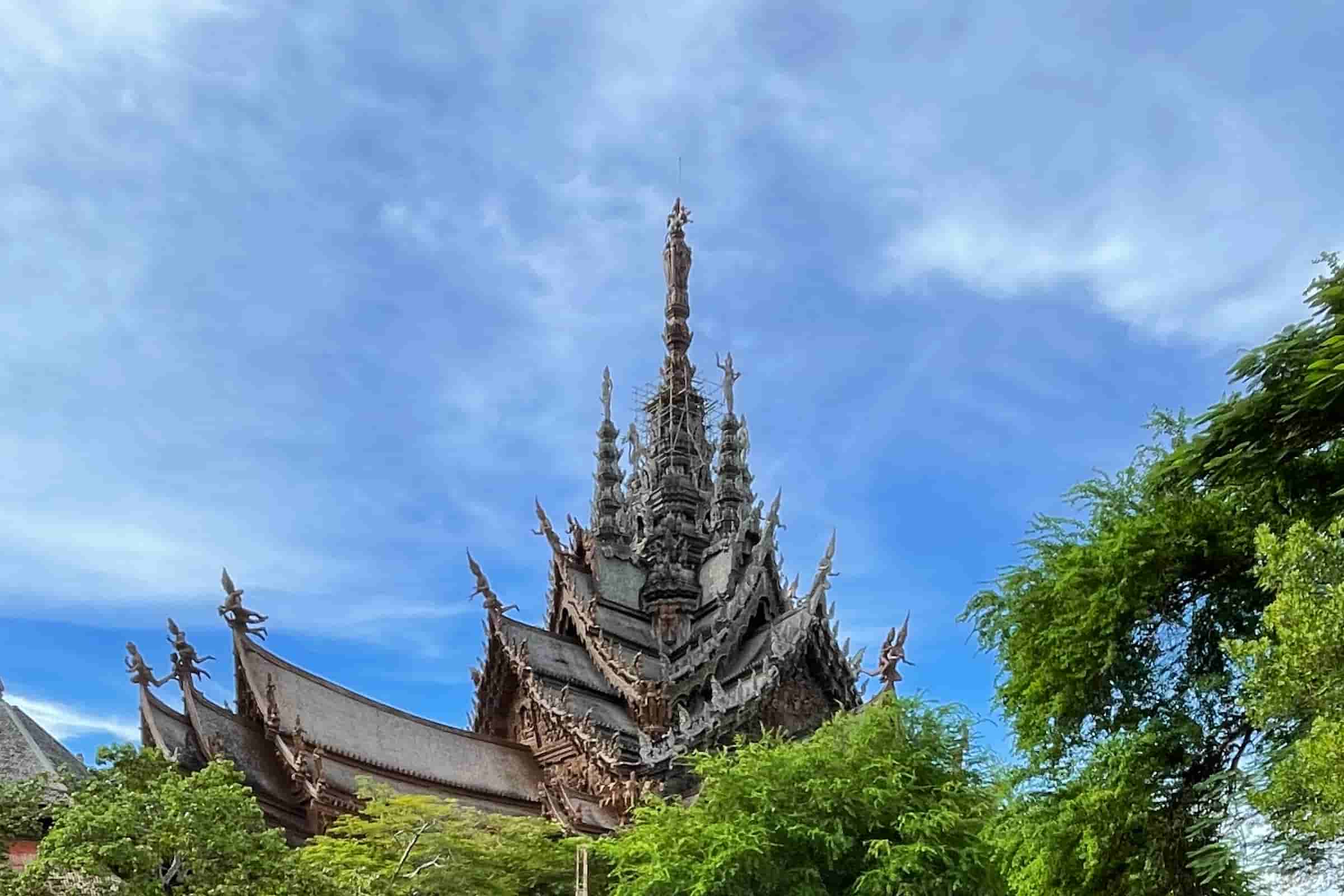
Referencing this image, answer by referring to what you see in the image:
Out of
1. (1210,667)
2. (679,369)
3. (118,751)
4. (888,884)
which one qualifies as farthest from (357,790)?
(679,369)

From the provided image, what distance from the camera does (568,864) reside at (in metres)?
21.6

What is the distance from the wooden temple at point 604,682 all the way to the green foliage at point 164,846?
8494 millimetres

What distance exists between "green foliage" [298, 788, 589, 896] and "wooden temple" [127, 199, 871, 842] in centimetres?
289

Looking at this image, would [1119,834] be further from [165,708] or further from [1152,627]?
[165,708]

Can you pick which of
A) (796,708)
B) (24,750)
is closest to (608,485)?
(796,708)

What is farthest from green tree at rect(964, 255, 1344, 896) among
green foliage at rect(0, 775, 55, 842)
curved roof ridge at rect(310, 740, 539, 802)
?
curved roof ridge at rect(310, 740, 539, 802)

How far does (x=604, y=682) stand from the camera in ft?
103

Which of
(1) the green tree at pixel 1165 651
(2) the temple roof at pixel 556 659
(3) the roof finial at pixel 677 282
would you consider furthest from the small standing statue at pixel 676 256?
(1) the green tree at pixel 1165 651

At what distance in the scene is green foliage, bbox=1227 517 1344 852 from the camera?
9.11 metres

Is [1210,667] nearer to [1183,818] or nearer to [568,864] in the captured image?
[1183,818]

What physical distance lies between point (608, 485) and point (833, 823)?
22.2 m

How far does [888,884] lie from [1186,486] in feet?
25.0

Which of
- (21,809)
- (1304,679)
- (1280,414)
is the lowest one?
(1304,679)

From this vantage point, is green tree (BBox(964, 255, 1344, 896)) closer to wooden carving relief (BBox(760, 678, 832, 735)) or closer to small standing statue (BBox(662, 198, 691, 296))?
wooden carving relief (BBox(760, 678, 832, 735))
